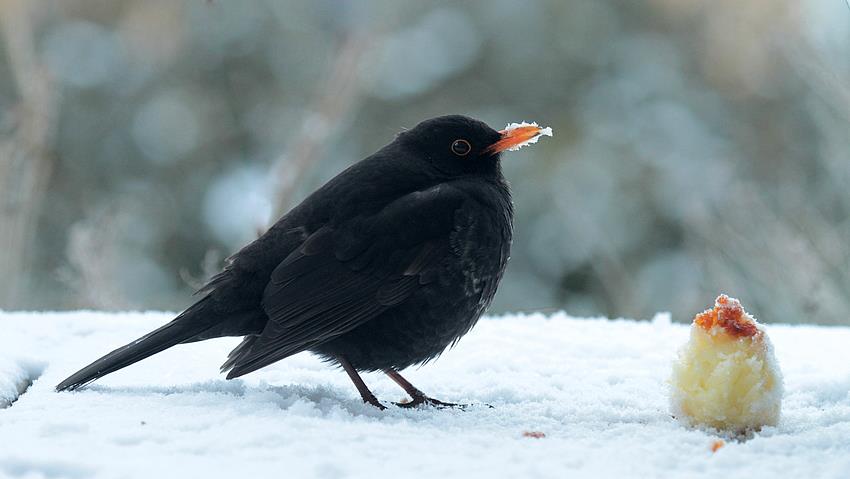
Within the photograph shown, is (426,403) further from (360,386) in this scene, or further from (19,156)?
(19,156)

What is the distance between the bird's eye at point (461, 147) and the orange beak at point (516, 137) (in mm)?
68

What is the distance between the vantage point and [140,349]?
3.07m

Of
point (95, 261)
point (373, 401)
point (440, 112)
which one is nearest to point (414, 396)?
point (373, 401)

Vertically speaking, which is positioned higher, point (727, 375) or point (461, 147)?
point (461, 147)

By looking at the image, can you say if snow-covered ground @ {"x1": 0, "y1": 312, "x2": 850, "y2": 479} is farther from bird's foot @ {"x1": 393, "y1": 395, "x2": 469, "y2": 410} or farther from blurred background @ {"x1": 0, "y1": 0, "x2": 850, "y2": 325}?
blurred background @ {"x1": 0, "y1": 0, "x2": 850, "y2": 325}

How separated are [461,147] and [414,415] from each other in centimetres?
111

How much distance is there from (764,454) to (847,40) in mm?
4506

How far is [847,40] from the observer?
6.12m

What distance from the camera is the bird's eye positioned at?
354 centimetres

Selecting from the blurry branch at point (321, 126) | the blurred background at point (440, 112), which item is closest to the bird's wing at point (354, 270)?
the blurry branch at point (321, 126)

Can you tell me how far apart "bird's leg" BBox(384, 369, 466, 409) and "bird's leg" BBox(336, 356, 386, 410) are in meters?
0.12

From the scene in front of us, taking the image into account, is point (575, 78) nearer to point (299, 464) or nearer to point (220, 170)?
point (220, 170)

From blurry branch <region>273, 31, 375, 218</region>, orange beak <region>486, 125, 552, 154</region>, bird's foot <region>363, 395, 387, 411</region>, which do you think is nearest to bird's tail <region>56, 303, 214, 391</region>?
bird's foot <region>363, 395, 387, 411</region>

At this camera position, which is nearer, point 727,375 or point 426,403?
point 727,375
